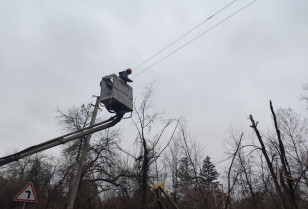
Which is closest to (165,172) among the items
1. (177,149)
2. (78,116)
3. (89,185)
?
(177,149)

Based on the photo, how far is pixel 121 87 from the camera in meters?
5.83

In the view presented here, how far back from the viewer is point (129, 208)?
13.7 metres

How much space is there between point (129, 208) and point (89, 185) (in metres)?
2.95

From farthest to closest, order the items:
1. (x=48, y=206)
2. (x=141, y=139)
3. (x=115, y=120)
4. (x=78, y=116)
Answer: (x=78, y=116) → (x=48, y=206) → (x=141, y=139) → (x=115, y=120)

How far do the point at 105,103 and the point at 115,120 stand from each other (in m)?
0.52

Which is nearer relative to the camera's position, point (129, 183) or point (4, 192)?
point (129, 183)

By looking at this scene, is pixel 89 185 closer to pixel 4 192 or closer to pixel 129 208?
pixel 129 208

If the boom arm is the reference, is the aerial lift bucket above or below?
above

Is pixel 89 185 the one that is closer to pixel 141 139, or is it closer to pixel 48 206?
pixel 141 139

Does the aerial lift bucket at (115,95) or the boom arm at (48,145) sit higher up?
the aerial lift bucket at (115,95)

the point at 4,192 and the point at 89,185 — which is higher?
the point at 4,192

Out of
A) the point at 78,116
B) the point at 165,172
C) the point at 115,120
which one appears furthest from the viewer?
the point at 165,172

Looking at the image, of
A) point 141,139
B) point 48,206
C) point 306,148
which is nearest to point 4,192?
point 48,206

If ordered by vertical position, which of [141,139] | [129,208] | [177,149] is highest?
[177,149]
